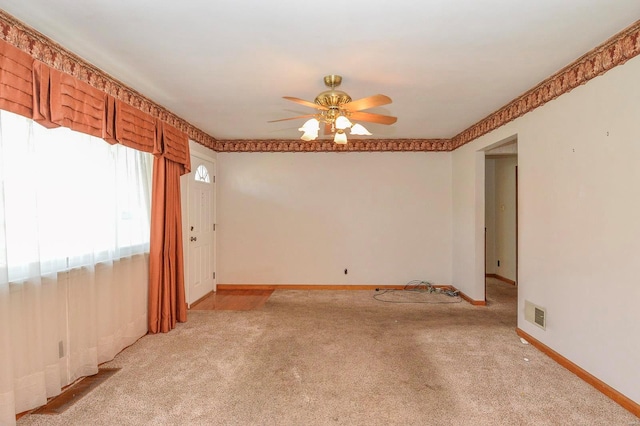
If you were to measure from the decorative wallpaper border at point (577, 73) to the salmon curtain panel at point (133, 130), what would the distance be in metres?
3.85

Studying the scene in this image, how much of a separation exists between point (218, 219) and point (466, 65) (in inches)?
173

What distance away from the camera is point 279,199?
18.5 feet

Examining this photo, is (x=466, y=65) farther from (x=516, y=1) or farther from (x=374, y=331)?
(x=374, y=331)

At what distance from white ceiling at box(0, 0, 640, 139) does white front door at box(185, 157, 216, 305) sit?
5.14 ft

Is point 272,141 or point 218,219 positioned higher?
point 272,141

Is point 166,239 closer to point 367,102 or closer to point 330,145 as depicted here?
point 367,102

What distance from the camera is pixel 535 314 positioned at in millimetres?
3225

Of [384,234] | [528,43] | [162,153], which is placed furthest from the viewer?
[384,234]

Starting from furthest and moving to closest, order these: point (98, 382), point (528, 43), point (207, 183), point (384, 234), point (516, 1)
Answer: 1. point (384, 234)
2. point (207, 183)
3. point (98, 382)
4. point (528, 43)
5. point (516, 1)

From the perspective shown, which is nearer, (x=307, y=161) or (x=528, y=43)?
(x=528, y=43)

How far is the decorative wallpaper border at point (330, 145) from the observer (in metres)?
5.52

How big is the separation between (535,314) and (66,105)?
440cm

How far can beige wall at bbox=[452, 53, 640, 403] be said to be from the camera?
2227 millimetres

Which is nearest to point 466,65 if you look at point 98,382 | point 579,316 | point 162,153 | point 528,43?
point 528,43
